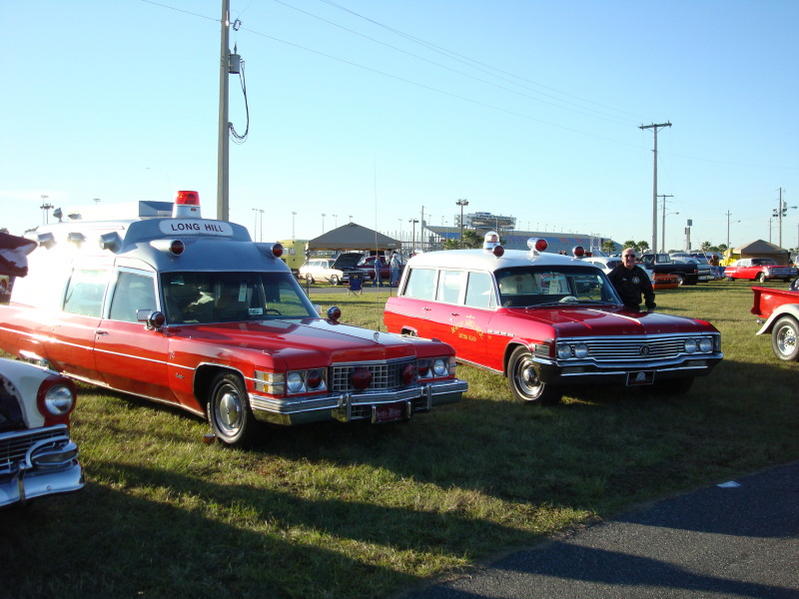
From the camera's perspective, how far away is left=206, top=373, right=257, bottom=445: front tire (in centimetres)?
596

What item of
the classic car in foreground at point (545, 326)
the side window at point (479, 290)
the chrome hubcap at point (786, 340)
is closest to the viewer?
the classic car in foreground at point (545, 326)

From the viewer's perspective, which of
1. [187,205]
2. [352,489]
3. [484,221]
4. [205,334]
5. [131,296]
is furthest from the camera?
[484,221]

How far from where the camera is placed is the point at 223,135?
15.8 metres

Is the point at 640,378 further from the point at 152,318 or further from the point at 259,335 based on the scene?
the point at 152,318

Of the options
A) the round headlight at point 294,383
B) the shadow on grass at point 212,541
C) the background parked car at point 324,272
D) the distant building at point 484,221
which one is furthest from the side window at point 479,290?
the distant building at point 484,221

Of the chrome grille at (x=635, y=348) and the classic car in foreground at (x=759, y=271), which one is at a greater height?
the classic car in foreground at (x=759, y=271)

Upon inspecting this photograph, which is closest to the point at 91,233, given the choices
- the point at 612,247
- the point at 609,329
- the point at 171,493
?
the point at 171,493

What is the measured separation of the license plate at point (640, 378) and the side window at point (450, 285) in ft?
8.50

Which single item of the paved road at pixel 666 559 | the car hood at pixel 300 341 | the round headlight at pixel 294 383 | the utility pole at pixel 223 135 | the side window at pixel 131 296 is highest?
the utility pole at pixel 223 135

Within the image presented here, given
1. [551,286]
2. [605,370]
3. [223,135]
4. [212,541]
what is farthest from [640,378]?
[223,135]

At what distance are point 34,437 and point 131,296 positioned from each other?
3123mm

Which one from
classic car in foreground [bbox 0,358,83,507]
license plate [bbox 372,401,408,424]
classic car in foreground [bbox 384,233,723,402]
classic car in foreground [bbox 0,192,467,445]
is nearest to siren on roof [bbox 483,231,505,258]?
classic car in foreground [bbox 384,233,723,402]

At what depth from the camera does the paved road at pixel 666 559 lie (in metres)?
3.83

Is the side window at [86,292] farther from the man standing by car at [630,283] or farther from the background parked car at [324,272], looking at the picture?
the background parked car at [324,272]
